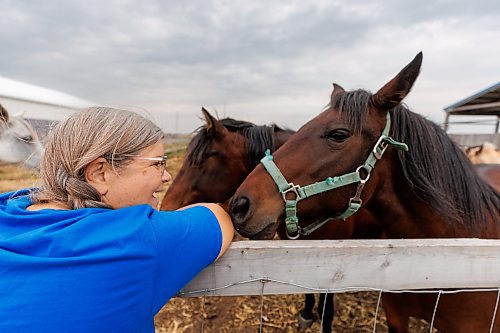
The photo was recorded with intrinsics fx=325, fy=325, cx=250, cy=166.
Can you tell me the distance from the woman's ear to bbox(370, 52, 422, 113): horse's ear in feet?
4.28

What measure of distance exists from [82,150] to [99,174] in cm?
8

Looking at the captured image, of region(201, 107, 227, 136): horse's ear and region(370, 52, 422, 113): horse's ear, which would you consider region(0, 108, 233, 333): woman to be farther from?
region(201, 107, 227, 136): horse's ear

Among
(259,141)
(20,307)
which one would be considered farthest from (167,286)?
Result: (259,141)

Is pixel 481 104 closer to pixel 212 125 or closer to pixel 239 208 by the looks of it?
pixel 212 125

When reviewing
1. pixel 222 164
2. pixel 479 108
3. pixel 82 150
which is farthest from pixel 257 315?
pixel 479 108

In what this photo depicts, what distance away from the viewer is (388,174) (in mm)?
1691

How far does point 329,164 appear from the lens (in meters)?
1.59

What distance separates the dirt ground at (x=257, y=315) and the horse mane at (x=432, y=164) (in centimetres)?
196

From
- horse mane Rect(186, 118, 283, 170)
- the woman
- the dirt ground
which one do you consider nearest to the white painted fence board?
the woman

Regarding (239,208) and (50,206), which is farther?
(239,208)

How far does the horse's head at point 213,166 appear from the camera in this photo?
10.3ft

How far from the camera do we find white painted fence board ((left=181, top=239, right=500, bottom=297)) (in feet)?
3.53

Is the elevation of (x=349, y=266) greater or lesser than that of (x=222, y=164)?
lesser

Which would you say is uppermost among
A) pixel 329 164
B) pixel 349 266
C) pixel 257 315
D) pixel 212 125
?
pixel 212 125
